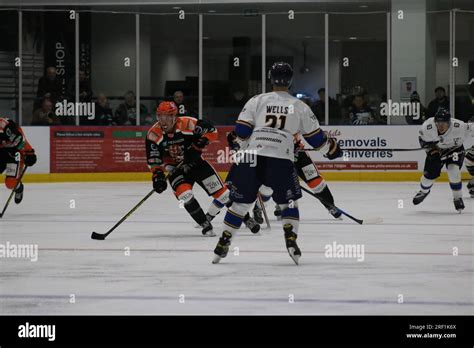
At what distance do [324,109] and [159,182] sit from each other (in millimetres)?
8423

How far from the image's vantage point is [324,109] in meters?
16.9

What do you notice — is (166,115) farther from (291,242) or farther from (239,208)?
(291,242)

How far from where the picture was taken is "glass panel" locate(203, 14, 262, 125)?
56.3 ft

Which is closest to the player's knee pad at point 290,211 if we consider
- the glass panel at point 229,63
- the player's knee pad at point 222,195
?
the player's knee pad at point 222,195

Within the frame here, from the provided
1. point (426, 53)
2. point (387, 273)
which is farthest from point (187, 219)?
point (426, 53)

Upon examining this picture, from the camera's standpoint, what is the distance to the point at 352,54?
677 inches

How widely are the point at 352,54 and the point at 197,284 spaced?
36.9 feet

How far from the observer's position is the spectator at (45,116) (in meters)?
16.5

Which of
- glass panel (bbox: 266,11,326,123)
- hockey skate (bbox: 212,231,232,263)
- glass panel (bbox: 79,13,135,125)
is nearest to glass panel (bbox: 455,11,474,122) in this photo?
glass panel (bbox: 266,11,326,123)

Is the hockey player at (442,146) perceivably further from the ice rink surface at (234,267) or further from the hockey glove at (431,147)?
the ice rink surface at (234,267)

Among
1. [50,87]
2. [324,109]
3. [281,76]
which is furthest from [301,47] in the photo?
[281,76]

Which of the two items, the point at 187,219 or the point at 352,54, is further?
A: the point at 352,54

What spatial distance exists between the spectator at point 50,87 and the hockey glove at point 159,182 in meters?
8.17
